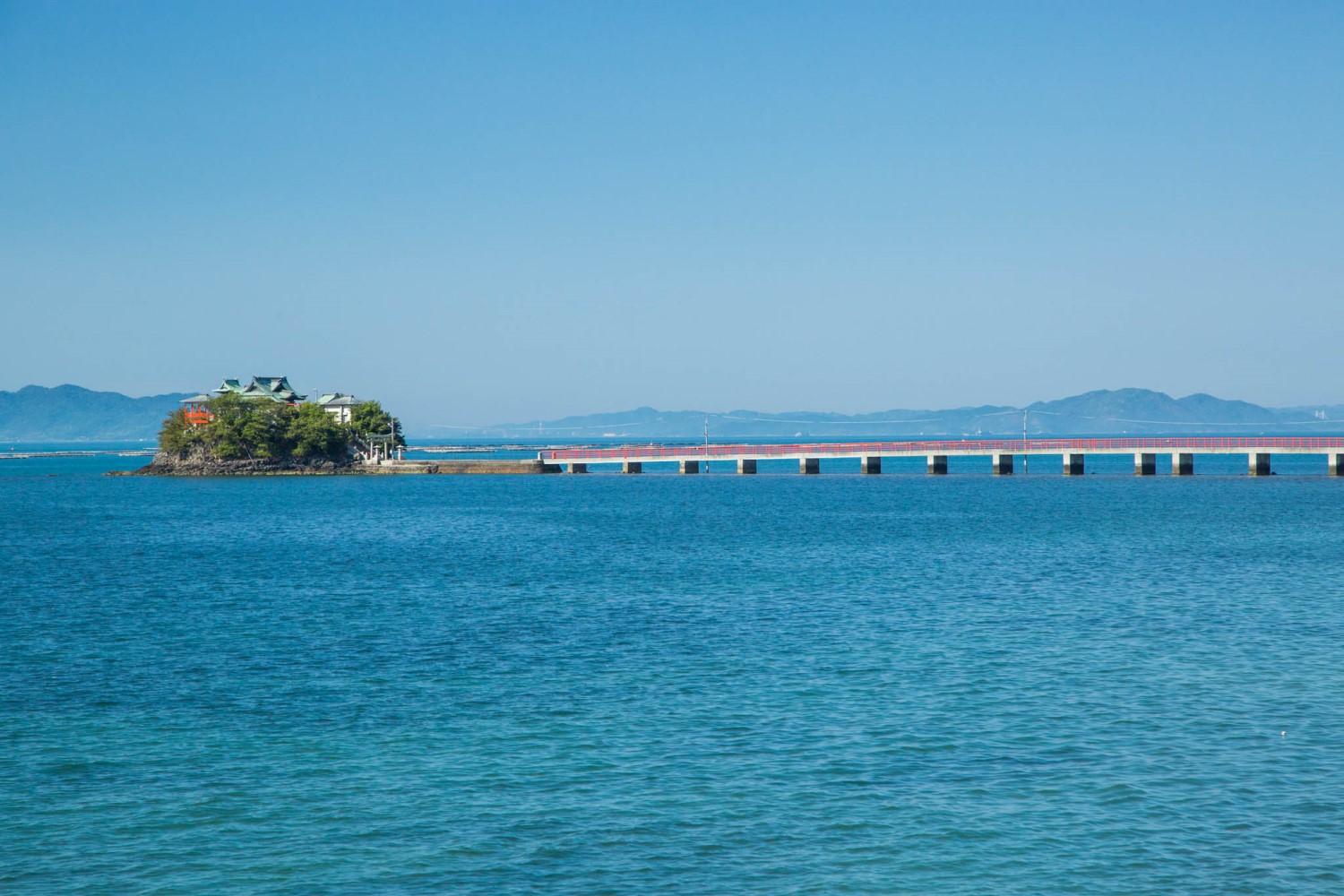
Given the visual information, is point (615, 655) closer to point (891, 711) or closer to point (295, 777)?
point (891, 711)

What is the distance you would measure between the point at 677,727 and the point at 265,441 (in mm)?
136445

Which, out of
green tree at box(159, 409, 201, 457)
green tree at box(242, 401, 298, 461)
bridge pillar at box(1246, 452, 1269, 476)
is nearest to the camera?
bridge pillar at box(1246, 452, 1269, 476)

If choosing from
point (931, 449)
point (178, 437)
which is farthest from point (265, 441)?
point (931, 449)

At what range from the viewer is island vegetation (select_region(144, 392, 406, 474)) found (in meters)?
149

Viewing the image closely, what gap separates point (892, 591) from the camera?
43.1 meters

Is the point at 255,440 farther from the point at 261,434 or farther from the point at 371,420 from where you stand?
the point at 371,420

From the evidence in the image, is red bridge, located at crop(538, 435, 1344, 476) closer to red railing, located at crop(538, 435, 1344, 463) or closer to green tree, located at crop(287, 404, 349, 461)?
red railing, located at crop(538, 435, 1344, 463)

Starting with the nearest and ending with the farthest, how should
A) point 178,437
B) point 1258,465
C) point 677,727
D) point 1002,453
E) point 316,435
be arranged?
point 677,727
point 1258,465
point 1002,453
point 316,435
point 178,437

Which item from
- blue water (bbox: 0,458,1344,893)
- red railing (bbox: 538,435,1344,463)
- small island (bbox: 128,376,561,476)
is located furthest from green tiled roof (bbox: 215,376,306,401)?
blue water (bbox: 0,458,1344,893)

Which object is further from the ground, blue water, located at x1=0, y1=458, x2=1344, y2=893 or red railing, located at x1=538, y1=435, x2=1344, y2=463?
red railing, located at x1=538, y1=435, x2=1344, y2=463

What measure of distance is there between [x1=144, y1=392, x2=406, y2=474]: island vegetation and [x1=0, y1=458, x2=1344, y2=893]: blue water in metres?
98.1

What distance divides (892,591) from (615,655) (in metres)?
15.7

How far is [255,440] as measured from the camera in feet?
488

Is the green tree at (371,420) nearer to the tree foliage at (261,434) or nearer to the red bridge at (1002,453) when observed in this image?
the tree foliage at (261,434)
